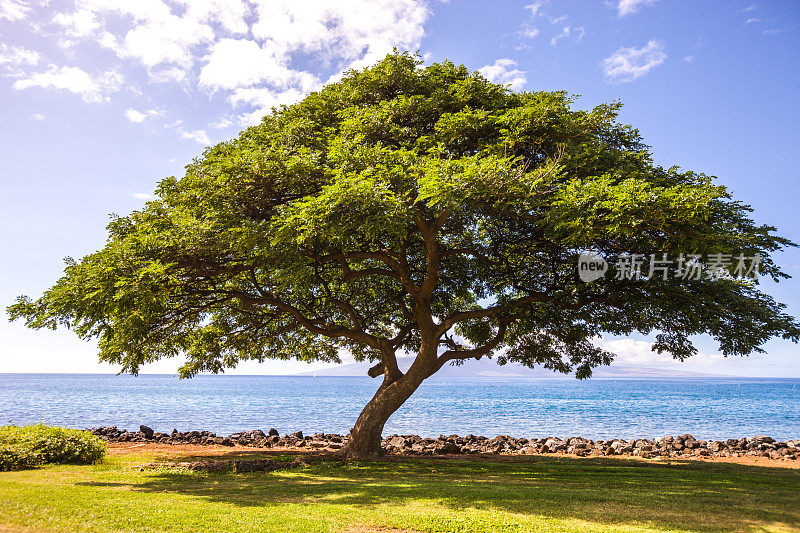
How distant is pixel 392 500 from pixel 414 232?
345 inches

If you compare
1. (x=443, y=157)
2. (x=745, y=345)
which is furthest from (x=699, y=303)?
(x=443, y=157)

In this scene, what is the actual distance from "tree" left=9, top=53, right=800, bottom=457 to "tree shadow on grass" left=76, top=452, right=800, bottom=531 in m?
3.95

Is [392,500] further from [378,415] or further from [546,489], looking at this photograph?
[378,415]

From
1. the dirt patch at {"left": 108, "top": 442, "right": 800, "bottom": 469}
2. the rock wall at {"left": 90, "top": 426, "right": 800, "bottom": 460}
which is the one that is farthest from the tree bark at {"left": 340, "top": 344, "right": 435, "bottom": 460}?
the rock wall at {"left": 90, "top": 426, "right": 800, "bottom": 460}

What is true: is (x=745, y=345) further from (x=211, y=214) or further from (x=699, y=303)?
→ (x=211, y=214)

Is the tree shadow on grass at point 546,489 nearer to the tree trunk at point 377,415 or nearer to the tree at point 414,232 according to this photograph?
the tree trunk at point 377,415

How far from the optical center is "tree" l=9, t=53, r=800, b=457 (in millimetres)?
12391

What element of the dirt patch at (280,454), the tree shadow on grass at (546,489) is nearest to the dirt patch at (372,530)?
the tree shadow on grass at (546,489)

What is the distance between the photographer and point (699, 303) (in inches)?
590

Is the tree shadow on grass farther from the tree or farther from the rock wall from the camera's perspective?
the rock wall

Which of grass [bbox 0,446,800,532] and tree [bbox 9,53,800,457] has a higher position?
tree [bbox 9,53,800,457]

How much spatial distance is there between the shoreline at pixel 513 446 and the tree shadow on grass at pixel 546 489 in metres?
5.80

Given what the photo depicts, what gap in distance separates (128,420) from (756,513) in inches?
2195

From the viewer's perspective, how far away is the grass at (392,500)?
27.2ft
